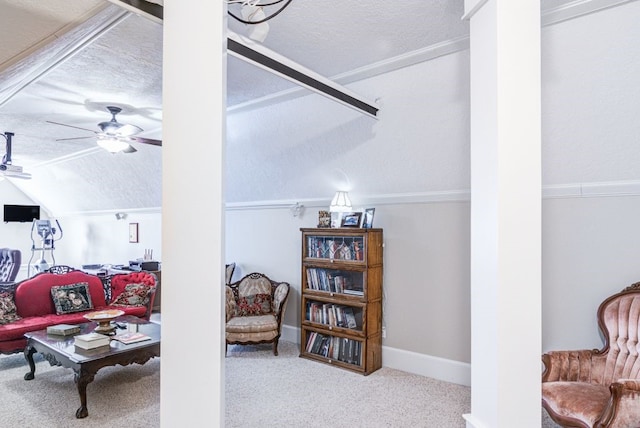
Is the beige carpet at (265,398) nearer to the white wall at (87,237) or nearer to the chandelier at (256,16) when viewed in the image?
the chandelier at (256,16)

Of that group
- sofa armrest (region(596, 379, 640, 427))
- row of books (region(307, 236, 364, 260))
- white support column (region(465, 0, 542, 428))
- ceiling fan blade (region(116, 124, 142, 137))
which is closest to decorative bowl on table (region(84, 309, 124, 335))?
ceiling fan blade (region(116, 124, 142, 137))

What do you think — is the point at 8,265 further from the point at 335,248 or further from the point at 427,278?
the point at 427,278

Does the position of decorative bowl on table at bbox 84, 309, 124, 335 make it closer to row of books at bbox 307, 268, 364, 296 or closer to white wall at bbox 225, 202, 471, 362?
row of books at bbox 307, 268, 364, 296

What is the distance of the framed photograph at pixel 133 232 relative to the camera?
7320 mm

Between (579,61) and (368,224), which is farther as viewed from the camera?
(368,224)

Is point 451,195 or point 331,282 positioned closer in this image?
point 451,195

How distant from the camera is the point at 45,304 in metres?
4.39

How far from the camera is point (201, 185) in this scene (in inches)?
51.6

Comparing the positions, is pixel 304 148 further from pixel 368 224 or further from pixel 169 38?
pixel 169 38

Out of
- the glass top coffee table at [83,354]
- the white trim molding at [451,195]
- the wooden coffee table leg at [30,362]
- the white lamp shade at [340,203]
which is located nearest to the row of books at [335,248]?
the white lamp shade at [340,203]

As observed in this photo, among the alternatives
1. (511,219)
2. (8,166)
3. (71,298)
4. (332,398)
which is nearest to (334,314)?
(332,398)

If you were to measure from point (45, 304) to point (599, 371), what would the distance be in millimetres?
5497

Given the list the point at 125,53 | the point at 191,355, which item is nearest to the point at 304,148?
the point at 125,53

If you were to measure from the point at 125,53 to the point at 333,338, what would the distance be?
3332 millimetres
